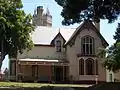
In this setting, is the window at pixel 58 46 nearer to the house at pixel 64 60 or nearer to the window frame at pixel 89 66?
the house at pixel 64 60

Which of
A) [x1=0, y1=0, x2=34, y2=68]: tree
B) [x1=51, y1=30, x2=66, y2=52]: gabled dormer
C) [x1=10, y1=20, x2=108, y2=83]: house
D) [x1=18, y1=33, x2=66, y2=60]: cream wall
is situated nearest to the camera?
[x1=0, y1=0, x2=34, y2=68]: tree

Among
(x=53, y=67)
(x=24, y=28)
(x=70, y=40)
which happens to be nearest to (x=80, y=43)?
(x=70, y=40)

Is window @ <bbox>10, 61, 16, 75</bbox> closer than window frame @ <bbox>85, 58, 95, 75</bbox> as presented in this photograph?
No

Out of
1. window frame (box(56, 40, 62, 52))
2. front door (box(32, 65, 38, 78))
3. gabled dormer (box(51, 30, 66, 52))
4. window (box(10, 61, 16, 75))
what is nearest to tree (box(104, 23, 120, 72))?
gabled dormer (box(51, 30, 66, 52))

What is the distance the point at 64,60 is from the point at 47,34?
5786 millimetres

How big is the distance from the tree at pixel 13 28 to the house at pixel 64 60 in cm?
656

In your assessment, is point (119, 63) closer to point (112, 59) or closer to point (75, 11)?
point (112, 59)

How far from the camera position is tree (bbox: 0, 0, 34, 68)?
56.0m

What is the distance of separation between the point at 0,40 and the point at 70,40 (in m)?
13.1

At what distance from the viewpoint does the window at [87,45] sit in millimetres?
65688

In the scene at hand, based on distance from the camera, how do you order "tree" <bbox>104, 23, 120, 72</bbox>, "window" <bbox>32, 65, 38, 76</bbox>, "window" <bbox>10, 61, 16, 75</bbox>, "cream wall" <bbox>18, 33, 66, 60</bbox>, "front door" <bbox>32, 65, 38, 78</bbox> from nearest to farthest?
"tree" <bbox>104, 23, 120, 72</bbox> < "front door" <bbox>32, 65, 38, 78</bbox> < "window" <bbox>32, 65, 38, 76</bbox> < "window" <bbox>10, 61, 16, 75</bbox> < "cream wall" <bbox>18, 33, 66, 60</bbox>

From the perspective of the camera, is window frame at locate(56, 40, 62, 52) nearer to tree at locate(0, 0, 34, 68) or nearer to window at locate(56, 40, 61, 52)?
window at locate(56, 40, 61, 52)

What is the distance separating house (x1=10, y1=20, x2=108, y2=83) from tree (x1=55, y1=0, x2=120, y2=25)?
28.5 meters

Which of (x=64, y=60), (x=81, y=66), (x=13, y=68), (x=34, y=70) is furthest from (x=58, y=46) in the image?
(x=13, y=68)
